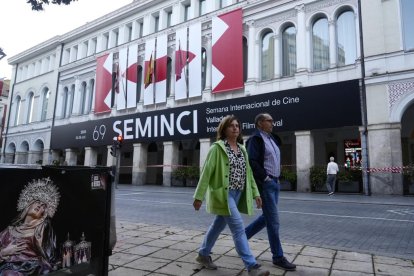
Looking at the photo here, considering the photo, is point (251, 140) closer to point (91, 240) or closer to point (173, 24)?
point (91, 240)

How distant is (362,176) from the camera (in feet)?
53.5

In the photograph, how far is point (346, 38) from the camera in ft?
60.0

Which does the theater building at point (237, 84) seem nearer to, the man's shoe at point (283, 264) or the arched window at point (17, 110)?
the arched window at point (17, 110)

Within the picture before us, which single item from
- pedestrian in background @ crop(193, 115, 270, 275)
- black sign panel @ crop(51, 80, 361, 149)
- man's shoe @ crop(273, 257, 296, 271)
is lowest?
man's shoe @ crop(273, 257, 296, 271)

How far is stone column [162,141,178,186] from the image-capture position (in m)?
23.3

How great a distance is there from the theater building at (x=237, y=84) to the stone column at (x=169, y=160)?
0.07 metres

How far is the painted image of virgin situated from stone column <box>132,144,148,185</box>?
22.8 meters

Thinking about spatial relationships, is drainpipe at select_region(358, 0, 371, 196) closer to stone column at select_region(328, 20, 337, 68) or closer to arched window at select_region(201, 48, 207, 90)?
stone column at select_region(328, 20, 337, 68)

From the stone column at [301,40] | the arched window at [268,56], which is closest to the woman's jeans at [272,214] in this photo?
the stone column at [301,40]

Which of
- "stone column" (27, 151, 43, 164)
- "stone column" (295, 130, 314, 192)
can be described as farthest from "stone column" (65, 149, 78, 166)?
"stone column" (295, 130, 314, 192)

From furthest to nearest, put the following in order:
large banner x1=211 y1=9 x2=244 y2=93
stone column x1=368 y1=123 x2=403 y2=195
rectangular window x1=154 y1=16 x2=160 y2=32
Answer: rectangular window x1=154 y1=16 x2=160 y2=32, large banner x1=211 y1=9 x2=244 y2=93, stone column x1=368 y1=123 x2=403 y2=195

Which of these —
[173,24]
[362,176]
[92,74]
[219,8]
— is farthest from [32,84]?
[362,176]

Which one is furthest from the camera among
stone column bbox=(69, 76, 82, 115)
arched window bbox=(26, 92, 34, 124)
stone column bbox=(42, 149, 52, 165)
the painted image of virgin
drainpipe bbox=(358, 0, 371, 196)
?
arched window bbox=(26, 92, 34, 124)

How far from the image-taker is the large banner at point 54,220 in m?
2.47
